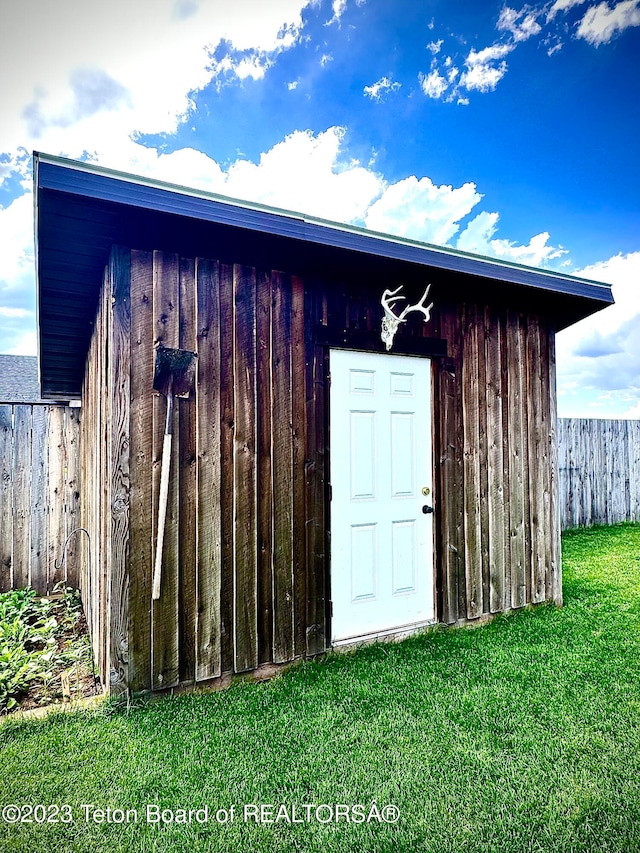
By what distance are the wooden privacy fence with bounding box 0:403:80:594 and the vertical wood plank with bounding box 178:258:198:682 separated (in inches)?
109

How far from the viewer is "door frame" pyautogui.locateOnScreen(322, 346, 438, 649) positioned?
2.77 m

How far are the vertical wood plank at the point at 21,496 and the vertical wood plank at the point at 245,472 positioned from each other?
117 inches

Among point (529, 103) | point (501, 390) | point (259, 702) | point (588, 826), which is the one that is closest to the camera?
point (588, 826)

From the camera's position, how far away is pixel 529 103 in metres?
5.07

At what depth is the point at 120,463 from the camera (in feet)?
7.30

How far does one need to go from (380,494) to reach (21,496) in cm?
353

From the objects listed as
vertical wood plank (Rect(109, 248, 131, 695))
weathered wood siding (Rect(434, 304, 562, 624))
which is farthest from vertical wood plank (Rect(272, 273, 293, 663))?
weathered wood siding (Rect(434, 304, 562, 624))

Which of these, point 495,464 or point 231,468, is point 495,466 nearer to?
point 495,464

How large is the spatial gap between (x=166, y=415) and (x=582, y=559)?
5054mm

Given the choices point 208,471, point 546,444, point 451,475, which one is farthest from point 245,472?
point 546,444

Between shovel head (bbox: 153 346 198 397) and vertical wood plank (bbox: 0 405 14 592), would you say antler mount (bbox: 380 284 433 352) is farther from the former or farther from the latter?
vertical wood plank (bbox: 0 405 14 592)

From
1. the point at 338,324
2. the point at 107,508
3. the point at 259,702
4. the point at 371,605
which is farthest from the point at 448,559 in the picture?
the point at 107,508

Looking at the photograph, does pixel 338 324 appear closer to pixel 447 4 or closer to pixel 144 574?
pixel 144 574

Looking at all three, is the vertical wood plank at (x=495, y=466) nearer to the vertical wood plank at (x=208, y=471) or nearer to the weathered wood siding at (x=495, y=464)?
the weathered wood siding at (x=495, y=464)
